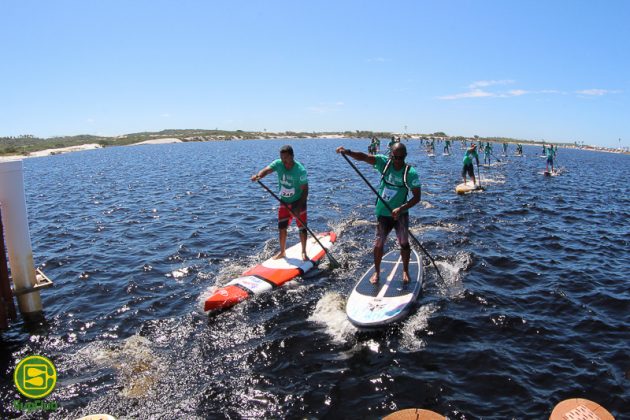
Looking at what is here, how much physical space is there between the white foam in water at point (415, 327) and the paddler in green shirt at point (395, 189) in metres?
1.06

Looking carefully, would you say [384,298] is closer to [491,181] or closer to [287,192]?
[287,192]

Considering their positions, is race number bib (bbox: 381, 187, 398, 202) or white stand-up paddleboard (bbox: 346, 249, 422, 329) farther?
race number bib (bbox: 381, 187, 398, 202)

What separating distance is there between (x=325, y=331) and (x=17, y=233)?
6.34 meters

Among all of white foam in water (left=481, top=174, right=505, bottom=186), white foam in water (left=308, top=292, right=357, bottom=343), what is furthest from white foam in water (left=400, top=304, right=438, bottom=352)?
white foam in water (left=481, top=174, right=505, bottom=186)

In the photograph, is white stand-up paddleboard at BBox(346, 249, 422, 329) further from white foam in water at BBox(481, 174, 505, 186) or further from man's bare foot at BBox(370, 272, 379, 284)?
white foam in water at BBox(481, 174, 505, 186)

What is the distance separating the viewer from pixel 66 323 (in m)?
7.71

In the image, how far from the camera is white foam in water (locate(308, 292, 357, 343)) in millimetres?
7117

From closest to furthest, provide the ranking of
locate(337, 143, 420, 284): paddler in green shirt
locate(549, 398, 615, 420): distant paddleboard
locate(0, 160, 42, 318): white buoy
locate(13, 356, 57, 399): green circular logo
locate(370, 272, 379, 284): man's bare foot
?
locate(549, 398, 615, 420): distant paddleboard
locate(13, 356, 57, 399): green circular logo
locate(0, 160, 42, 318): white buoy
locate(337, 143, 420, 284): paddler in green shirt
locate(370, 272, 379, 284): man's bare foot

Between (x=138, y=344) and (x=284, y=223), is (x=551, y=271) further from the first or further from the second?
(x=138, y=344)

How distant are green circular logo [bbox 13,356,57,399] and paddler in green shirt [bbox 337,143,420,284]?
609 centimetres

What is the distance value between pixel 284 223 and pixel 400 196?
3.53 meters

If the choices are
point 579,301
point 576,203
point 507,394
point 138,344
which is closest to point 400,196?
point 507,394

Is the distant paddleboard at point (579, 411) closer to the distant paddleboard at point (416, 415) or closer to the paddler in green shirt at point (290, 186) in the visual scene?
the distant paddleboard at point (416, 415)

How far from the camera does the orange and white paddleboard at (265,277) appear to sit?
7.96m
